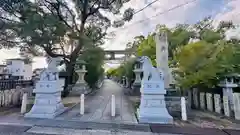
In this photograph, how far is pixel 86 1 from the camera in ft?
29.7

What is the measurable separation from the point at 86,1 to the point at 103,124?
24.7ft

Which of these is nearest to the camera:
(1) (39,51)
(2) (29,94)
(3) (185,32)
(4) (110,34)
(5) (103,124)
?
(5) (103,124)

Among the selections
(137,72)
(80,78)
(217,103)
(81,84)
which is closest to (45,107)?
(217,103)

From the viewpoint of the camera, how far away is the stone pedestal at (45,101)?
16.2 feet

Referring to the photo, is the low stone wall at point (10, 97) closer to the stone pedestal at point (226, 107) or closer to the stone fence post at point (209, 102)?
the stone fence post at point (209, 102)

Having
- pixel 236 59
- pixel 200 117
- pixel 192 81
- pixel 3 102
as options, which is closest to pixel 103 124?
pixel 200 117

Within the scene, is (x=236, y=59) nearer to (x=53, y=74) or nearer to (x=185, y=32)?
(x=185, y=32)

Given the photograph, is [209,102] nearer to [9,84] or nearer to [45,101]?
[45,101]

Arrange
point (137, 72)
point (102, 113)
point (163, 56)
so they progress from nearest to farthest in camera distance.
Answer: point (102, 113) → point (163, 56) → point (137, 72)

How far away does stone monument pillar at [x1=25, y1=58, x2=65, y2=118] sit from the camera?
495cm

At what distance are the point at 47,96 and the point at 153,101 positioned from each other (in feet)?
11.7

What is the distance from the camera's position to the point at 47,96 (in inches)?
202

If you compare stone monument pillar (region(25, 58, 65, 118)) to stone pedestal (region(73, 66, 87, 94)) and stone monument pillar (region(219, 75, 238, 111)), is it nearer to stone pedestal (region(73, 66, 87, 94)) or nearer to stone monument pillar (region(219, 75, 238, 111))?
stone pedestal (region(73, 66, 87, 94))

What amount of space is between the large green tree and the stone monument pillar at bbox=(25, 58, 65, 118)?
9.17 feet
